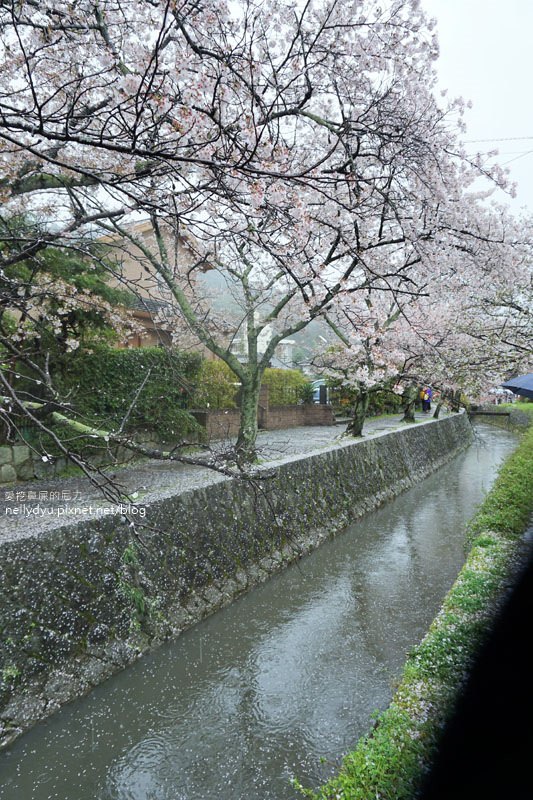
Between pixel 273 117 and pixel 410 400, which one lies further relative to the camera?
pixel 410 400

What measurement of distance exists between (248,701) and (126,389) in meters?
5.92

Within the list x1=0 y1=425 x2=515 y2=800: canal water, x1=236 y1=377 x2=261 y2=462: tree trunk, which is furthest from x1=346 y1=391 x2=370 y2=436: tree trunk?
x1=0 y1=425 x2=515 y2=800: canal water

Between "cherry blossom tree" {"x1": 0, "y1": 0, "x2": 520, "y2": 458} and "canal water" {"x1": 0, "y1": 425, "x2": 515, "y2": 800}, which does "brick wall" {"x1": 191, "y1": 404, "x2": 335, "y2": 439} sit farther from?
"canal water" {"x1": 0, "y1": 425, "x2": 515, "y2": 800}

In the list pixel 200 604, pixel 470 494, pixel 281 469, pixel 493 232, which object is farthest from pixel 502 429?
pixel 200 604

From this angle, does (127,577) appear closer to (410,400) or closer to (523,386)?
(523,386)

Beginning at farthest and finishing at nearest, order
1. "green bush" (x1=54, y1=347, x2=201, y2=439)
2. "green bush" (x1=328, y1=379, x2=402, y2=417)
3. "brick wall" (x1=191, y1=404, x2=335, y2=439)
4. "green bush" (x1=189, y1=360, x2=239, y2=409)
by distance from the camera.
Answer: "green bush" (x1=328, y1=379, x2=402, y2=417) < "green bush" (x1=189, y1=360, x2=239, y2=409) < "brick wall" (x1=191, y1=404, x2=335, y2=439) < "green bush" (x1=54, y1=347, x2=201, y2=439)

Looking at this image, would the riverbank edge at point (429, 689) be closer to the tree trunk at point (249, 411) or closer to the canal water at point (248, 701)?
the canal water at point (248, 701)

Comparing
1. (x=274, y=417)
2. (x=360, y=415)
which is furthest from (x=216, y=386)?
(x=274, y=417)

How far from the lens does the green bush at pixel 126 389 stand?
805 centimetres

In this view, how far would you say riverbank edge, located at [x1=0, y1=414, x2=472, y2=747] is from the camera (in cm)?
370

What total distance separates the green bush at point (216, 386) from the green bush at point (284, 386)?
3319mm

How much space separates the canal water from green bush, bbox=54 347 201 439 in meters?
3.77

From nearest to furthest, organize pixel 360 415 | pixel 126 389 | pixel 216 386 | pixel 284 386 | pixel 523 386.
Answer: pixel 126 389 < pixel 523 386 < pixel 360 415 < pixel 216 386 < pixel 284 386

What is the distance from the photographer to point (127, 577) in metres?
4.67
